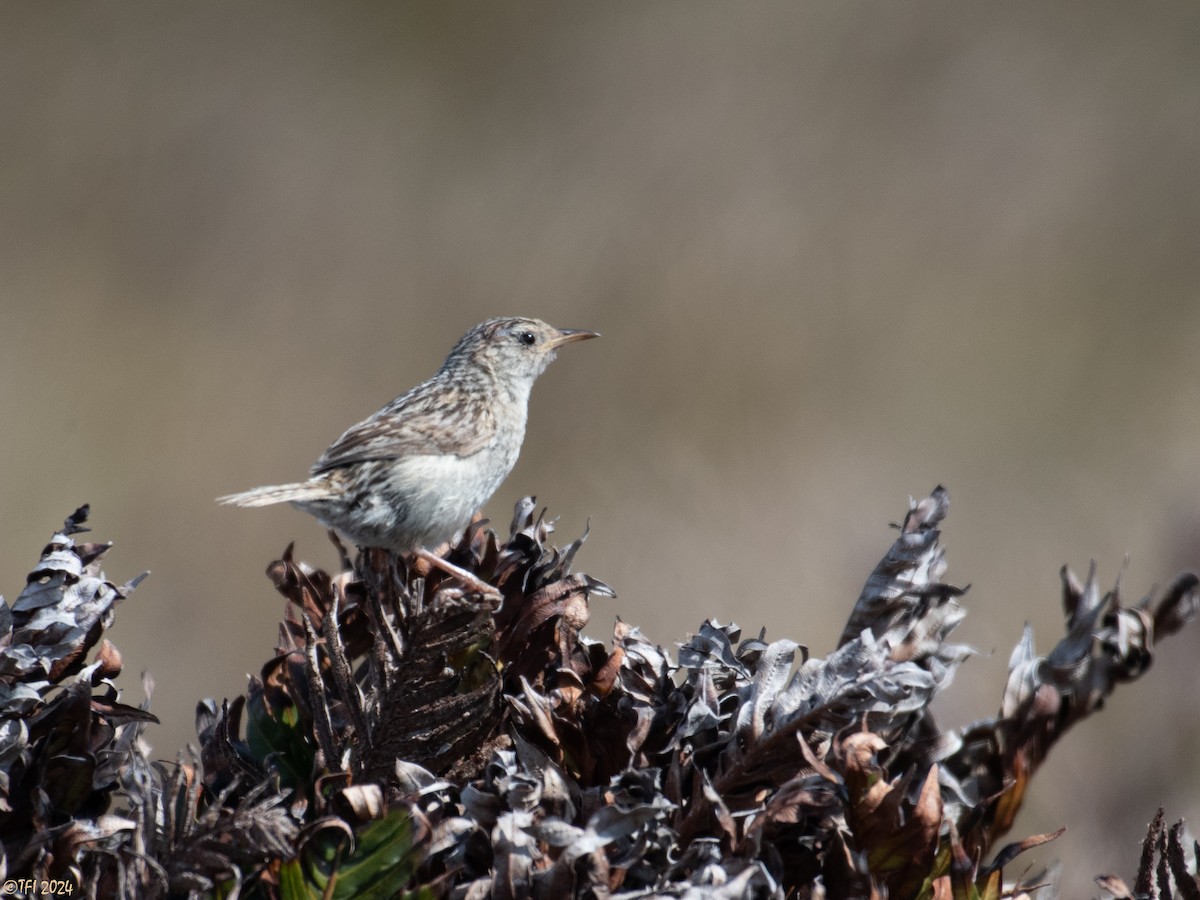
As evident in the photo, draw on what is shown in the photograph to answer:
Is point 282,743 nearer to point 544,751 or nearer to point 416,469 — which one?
point 544,751

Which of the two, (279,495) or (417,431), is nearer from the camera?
(279,495)

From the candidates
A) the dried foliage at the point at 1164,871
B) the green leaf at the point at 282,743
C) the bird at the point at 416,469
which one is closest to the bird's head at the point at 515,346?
the bird at the point at 416,469

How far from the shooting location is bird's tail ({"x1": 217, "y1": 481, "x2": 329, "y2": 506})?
4.19m

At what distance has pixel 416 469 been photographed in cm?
456

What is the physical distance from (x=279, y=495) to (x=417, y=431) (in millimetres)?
662

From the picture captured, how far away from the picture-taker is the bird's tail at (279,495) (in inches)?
165

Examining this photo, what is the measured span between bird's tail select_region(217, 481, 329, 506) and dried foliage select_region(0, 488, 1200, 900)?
5.94ft

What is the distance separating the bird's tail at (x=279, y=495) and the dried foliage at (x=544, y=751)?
1.81 m

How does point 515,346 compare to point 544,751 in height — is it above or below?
above

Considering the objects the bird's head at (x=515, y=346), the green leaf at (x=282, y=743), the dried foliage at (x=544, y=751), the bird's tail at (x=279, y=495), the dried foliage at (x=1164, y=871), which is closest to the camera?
the dried foliage at (x=544, y=751)

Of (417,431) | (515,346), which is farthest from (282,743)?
(515,346)

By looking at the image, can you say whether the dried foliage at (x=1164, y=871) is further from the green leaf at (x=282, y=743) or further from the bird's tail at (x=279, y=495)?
the bird's tail at (x=279, y=495)

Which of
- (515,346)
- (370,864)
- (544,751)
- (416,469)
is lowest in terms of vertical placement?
(370,864)

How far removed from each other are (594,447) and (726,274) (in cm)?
198
